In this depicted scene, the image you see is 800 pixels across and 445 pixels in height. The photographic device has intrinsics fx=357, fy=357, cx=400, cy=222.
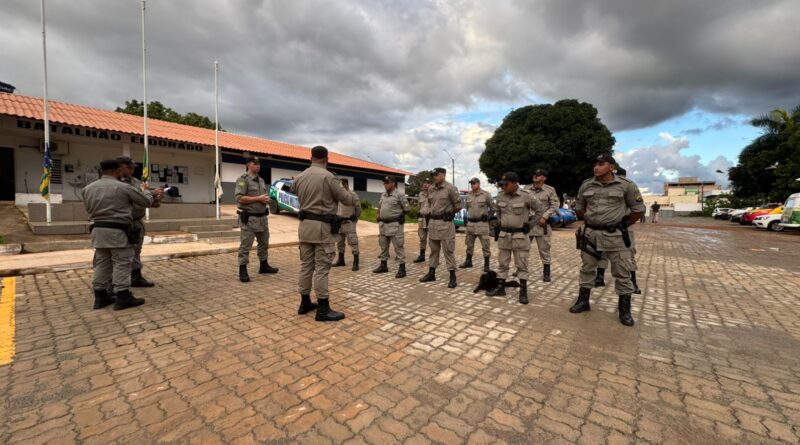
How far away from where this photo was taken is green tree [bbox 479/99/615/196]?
22.4 metres

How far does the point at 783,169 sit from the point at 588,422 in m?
28.9

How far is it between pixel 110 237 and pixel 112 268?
407 mm

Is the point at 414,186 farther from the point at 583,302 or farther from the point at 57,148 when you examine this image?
the point at 583,302

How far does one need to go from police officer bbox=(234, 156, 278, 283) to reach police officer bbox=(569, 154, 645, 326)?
4566 millimetres

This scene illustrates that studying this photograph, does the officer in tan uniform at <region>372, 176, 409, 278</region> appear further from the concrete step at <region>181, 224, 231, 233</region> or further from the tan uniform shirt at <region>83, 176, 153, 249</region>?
the concrete step at <region>181, 224, 231, 233</region>

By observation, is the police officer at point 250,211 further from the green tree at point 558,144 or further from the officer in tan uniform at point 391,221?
the green tree at point 558,144

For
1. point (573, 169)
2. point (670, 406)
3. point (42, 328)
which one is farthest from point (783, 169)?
point (42, 328)

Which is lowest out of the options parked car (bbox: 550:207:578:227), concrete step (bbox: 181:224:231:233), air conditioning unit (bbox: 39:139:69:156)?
concrete step (bbox: 181:224:231:233)

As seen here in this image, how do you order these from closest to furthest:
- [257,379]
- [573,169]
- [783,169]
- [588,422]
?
[588,422]
[257,379]
[783,169]
[573,169]

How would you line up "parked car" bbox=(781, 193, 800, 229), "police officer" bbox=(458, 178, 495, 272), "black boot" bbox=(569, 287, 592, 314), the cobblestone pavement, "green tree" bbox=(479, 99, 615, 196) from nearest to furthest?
1. the cobblestone pavement
2. "black boot" bbox=(569, 287, 592, 314)
3. "police officer" bbox=(458, 178, 495, 272)
4. "parked car" bbox=(781, 193, 800, 229)
5. "green tree" bbox=(479, 99, 615, 196)

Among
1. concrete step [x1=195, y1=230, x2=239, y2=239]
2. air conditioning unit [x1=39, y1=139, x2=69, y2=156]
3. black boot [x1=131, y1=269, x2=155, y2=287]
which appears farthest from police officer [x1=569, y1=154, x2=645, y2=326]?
air conditioning unit [x1=39, y1=139, x2=69, y2=156]

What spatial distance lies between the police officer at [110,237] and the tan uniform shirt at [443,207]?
3955mm

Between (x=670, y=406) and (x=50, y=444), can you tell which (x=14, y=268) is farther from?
(x=670, y=406)

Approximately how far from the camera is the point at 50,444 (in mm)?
1881
